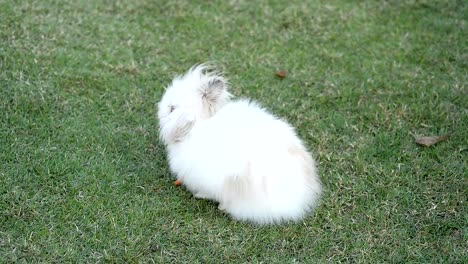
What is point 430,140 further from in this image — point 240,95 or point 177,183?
point 177,183

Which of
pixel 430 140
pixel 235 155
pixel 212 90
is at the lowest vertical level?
pixel 430 140

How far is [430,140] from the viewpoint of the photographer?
3.84 meters

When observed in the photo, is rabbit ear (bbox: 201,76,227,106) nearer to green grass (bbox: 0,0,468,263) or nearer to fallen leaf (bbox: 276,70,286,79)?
green grass (bbox: 0,0,468,263)

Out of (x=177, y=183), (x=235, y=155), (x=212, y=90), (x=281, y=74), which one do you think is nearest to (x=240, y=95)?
(x=281, y=74)

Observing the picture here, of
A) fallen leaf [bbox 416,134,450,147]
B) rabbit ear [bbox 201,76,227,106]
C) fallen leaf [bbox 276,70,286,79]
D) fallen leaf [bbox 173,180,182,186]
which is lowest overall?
fallen leaf [bbox 416,134,450,147]

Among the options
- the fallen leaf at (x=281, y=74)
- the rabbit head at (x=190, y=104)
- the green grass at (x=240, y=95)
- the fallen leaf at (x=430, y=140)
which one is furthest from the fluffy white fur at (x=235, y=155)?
the fallen leaf at (x=281, y=74)

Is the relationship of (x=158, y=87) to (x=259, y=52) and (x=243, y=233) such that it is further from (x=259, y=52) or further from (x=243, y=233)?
(x=243, y=233)

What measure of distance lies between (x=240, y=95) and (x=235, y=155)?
126 cm

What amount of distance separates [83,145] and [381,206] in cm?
183

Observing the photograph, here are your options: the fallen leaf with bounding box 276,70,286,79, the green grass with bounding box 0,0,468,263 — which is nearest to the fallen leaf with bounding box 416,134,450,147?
the green grass with bounding box 0,0,468,263

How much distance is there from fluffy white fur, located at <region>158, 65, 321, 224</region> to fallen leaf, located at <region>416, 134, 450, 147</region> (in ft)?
2.82

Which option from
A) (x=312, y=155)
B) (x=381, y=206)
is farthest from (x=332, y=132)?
(x=381, y=206)

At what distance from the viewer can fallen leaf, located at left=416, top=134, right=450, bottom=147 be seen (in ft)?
12.5

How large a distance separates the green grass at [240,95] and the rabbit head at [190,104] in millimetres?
343
